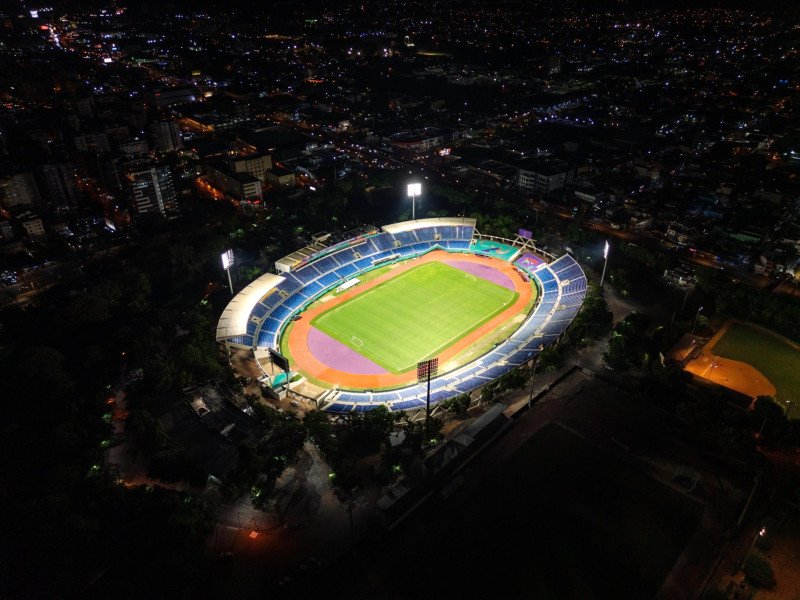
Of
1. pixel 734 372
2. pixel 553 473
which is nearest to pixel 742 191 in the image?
pixel 734 372

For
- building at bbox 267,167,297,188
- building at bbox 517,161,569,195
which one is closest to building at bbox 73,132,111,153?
building at bbox 267,167,297,188

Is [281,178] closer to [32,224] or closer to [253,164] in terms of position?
[253,164]

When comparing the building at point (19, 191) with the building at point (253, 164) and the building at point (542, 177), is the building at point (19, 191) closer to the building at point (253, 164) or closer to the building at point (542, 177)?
the building at point (253, 164)

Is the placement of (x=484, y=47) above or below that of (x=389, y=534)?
above

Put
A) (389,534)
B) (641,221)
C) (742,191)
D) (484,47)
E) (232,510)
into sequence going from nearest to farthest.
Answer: (389,534) → (232,510) → (641,221) → (742,191) → (484,47)

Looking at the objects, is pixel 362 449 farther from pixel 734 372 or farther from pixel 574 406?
pixel 734 372

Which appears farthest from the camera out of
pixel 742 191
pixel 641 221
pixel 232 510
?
pixel 742 191

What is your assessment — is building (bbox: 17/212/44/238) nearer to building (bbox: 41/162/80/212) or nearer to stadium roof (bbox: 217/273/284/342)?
building (bbox: 41/162/80/212)
